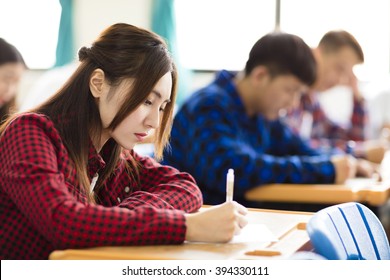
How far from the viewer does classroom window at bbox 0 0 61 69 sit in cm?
580

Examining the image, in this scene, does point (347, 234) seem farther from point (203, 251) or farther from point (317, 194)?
point (317, 194)

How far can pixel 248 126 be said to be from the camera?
2.79 m

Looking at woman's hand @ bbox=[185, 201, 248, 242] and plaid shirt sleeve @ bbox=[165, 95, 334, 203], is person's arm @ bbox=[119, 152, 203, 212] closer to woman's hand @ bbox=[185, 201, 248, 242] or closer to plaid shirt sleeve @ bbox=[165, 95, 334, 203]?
woman's hand @ bbox=[185, 201, 248, 242]

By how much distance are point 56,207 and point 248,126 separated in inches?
61.4

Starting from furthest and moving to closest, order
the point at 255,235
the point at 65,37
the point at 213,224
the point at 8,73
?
the point at 65,37 → the point at 8,73 → the point at 255,235 → the point at 213,224

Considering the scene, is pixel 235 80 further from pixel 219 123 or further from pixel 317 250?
pixel 317 250

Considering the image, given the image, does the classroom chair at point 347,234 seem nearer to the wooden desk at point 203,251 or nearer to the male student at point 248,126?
the wooden desk at point 203,251

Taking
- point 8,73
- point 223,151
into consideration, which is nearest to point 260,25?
point 8,73

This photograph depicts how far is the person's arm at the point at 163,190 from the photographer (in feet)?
5.23

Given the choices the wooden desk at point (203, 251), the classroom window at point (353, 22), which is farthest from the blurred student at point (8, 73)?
the classroom window at point (353, 22)

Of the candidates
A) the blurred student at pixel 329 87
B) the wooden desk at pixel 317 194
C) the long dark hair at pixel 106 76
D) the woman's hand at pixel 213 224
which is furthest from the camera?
the blurred student at pixel 329 87

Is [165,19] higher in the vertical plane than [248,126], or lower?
higher

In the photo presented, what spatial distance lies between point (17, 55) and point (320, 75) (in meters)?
1.74

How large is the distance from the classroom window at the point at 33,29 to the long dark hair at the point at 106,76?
4.33 meters
